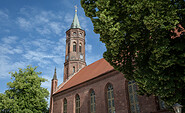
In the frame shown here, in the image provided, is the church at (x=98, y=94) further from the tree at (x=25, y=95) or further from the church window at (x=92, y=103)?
the tree at (x=25, y=95)

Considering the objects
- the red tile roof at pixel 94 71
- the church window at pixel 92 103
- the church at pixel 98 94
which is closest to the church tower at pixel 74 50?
the church at pixel 98 94

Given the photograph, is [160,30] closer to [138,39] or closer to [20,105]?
[138,39]

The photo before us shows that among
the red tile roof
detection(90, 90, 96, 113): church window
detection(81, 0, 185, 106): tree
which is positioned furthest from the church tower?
detection(81, 0, 185, 106): tree

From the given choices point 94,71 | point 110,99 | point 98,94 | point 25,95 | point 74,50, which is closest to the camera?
point 110,99

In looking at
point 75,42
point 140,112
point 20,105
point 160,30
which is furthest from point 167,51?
point 75,42

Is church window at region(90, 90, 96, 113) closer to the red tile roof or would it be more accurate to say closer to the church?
the church

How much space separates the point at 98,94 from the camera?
19250 mm

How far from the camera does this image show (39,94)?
84.5ft

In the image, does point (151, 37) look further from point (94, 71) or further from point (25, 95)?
point (25, 95)

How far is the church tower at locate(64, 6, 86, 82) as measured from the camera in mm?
31219

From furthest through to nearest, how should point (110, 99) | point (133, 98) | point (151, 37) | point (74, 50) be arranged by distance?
point (74, 50)
point (110, 99)
point (133, 98)
point (151, 37)

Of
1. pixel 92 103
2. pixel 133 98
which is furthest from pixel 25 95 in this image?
pixel 133 98

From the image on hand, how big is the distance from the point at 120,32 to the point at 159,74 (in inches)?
104

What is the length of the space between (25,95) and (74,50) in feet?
40.0
